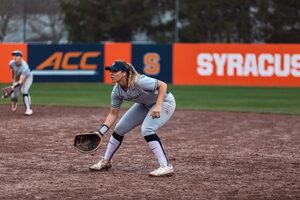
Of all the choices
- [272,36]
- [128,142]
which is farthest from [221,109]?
[272,36]

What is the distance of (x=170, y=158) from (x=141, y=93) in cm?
213

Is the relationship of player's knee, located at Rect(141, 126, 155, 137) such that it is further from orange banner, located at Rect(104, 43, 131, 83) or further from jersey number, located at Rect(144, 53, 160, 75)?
orange banner, located at Rect(104, 43, 131, 83)

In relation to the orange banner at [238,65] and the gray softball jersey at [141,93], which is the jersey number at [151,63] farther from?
the gray softball jersey at [141,93]

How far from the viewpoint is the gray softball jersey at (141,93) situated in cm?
884

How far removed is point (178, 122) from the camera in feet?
53.8

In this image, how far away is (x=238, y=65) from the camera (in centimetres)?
3009

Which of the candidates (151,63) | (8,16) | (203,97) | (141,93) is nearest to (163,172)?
(141,93)

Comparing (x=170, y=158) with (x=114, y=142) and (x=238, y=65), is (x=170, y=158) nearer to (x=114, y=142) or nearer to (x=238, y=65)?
(x=114, y=142)

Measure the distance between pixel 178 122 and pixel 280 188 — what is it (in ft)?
26.7

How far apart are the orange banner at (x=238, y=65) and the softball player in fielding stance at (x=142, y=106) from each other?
2086 cm

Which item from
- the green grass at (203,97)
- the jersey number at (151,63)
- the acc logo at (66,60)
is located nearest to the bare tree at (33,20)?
the acc logo at (66,60)

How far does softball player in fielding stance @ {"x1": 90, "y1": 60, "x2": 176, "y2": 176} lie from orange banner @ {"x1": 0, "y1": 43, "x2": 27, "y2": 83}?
69.7ft

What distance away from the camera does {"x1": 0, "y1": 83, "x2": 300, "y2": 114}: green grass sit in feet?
68.1

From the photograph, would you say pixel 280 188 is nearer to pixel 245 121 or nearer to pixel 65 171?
pixel 65 171
